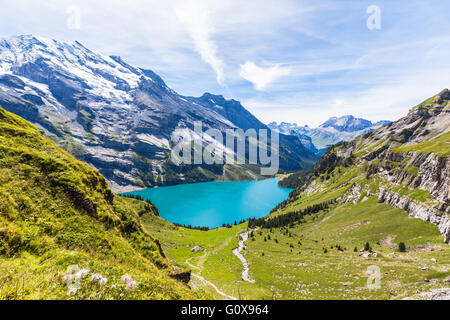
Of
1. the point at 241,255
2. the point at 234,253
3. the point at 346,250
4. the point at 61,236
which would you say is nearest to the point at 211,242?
the point at 234,253

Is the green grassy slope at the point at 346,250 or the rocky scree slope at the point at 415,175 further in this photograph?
the rocky scree slope at the point at 415,175

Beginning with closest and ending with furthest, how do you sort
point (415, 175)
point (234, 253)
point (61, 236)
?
point (61, 236) → point (234, 253) → point (415, 175)

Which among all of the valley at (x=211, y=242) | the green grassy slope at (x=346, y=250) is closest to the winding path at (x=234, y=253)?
the valley at (x=211, y=242)

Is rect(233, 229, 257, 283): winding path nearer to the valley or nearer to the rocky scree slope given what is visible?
the valley

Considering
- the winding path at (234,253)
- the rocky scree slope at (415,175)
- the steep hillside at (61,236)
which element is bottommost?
the winding path at (234,253)

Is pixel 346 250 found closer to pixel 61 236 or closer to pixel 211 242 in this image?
pixel 211 242

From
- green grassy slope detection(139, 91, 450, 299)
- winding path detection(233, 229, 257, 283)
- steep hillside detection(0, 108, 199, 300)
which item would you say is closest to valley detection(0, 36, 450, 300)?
steep hillside detection(0, 108, 199, 300)

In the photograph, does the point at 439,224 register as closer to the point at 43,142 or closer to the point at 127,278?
the point at 127,278

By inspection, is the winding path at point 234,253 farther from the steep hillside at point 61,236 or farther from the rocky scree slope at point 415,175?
the rocky scree slope at point 415,175
